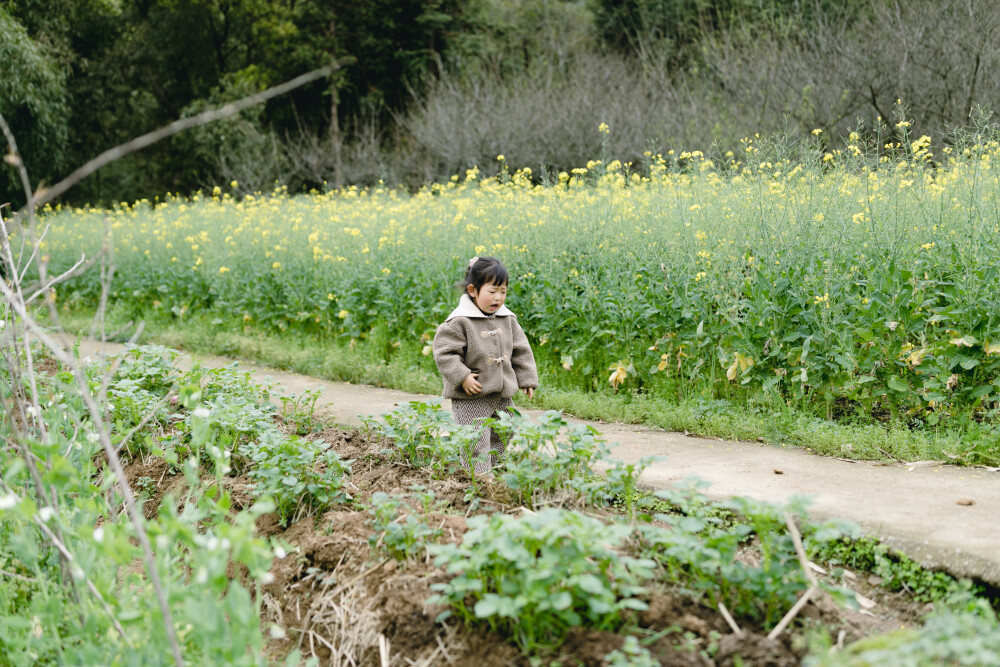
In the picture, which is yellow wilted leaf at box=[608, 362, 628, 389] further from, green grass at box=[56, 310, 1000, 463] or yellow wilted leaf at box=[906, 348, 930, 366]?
yellow wilted leaf at box=[906, 348, 930, 366]

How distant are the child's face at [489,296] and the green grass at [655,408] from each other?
5.70 ft

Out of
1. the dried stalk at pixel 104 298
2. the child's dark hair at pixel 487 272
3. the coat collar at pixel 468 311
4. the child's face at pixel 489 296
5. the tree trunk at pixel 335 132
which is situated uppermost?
the dried stalk at pixel 104 298

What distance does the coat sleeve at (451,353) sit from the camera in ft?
14.1

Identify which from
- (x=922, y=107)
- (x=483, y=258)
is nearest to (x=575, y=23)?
(x=922, y=107)

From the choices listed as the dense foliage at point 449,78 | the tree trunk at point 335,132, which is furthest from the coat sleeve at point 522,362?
the tree trunk at point 335,132

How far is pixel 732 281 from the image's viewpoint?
5.77 metres

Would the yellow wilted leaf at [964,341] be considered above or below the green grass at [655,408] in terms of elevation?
above

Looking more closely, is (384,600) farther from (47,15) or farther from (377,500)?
(47,15)

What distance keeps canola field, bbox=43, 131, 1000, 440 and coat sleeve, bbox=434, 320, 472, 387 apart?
2.16 m

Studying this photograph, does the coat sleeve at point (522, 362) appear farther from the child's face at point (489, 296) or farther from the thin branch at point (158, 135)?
the thin branch at point (158, 135)

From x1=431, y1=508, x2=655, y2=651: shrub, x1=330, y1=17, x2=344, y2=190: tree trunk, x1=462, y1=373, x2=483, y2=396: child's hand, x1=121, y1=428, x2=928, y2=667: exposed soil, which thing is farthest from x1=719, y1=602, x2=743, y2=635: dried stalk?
x1=330, y1=17, x2=344, y2=190: tree trunk

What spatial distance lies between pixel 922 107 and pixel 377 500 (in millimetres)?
13072

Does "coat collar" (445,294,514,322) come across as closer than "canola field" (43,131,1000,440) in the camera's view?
Yes

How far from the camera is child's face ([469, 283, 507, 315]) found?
435cm
